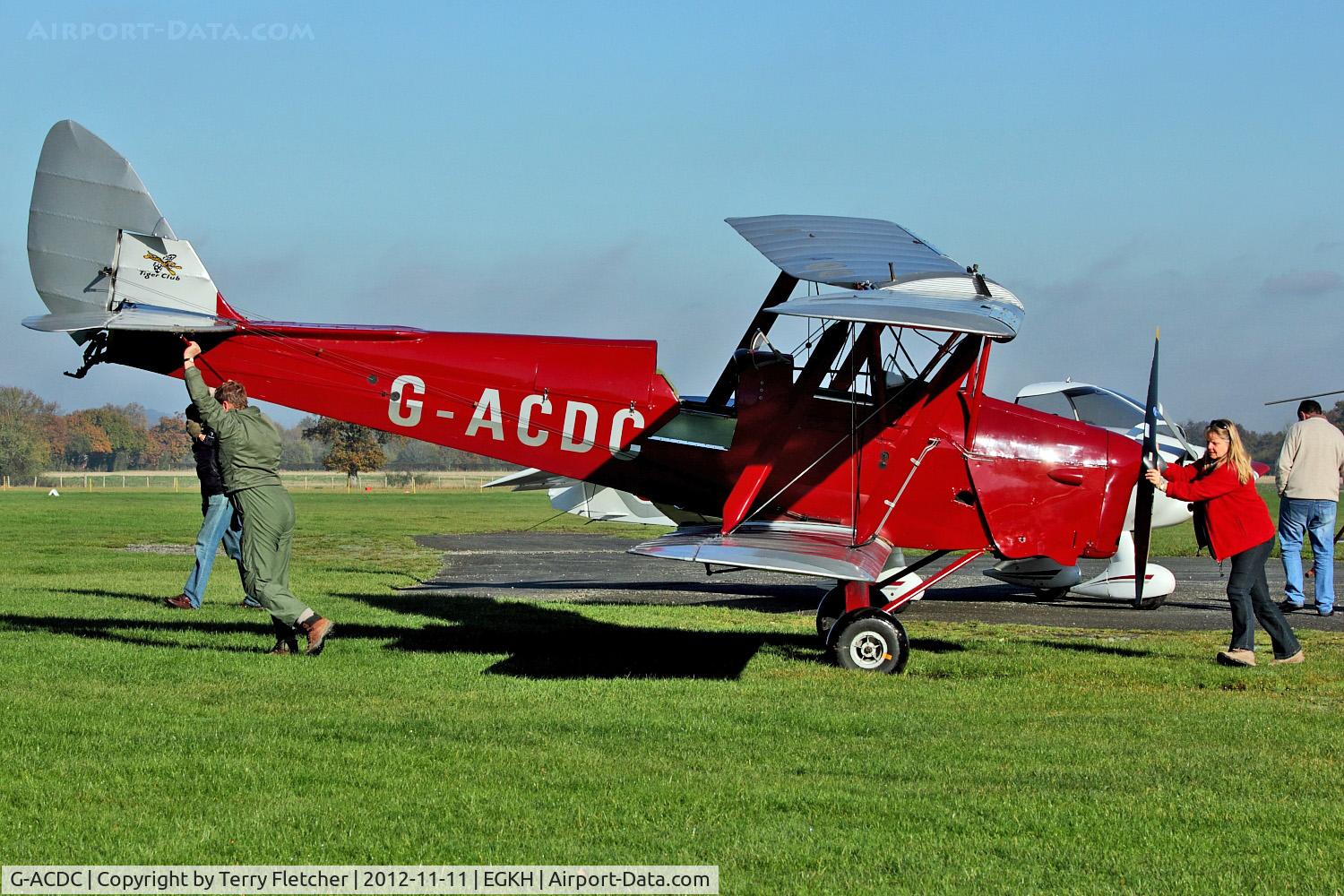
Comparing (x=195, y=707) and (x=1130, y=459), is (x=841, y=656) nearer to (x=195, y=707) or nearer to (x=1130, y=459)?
(x=1130, y=459)

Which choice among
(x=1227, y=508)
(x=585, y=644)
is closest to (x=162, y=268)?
(x=585, y=644)

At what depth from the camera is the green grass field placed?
4.66 metres

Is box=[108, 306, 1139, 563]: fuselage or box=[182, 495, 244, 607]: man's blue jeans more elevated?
box=[108, 306, 1139, 563]: fuselage

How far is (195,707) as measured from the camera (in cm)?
734

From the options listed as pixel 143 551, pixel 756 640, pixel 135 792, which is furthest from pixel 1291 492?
pixel 143 551

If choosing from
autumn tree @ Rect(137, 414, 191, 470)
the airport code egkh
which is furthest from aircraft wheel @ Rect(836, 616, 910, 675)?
autumn tree @ Rect(137, 414, 191, 470)

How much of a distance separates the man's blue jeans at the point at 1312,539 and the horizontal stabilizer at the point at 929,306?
586 centimetres

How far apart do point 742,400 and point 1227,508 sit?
3915mm

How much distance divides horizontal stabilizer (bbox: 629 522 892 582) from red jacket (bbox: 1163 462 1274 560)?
7.80 feet

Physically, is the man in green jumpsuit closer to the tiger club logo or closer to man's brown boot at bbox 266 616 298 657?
man's brown boot at bbox 266 616 298 657

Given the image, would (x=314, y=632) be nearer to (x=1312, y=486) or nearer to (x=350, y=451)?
(x=1312, y=486)

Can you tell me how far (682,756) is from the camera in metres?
6.29

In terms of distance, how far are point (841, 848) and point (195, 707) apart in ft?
14.0

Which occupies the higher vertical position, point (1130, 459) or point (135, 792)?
point (1130, 459)
